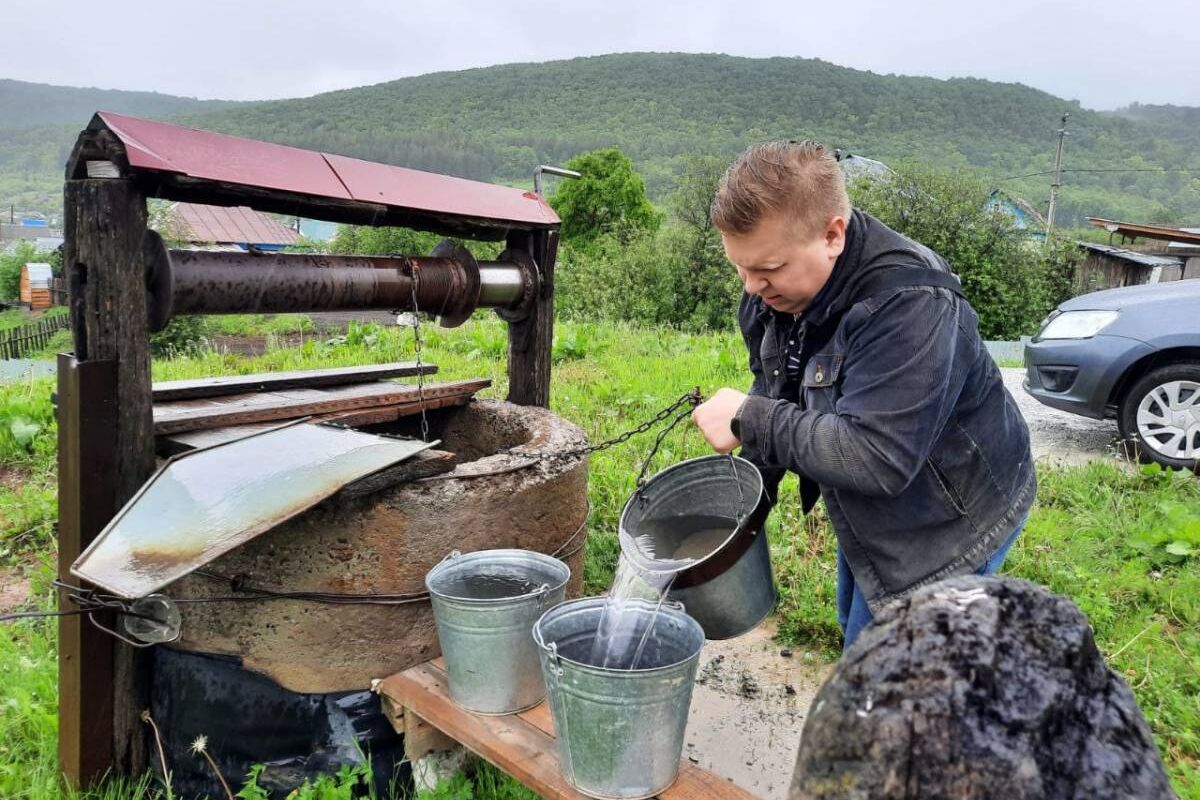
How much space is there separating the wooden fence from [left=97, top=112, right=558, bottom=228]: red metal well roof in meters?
29.5

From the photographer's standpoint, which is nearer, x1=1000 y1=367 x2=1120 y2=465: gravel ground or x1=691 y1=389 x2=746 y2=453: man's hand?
x1=691 y1=389 x2=746 y2=453: man's hand

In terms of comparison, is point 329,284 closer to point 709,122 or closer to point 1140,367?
point 1140,367

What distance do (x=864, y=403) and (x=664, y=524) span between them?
2.86 feet

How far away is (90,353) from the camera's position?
228 centimetres

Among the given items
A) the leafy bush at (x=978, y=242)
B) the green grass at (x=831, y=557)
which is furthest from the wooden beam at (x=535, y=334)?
the leafy bush at (x=978, y=242)

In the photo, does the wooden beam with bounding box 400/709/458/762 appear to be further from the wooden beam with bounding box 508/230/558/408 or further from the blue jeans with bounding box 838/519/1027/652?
the wooden beam with bounding box 508/230/558/408

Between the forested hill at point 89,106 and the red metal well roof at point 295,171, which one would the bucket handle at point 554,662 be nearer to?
the red metal well roof at point 295,171

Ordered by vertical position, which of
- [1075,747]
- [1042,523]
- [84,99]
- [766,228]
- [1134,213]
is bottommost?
[1042,523]

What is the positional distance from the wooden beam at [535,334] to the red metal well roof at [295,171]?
0.47 ft

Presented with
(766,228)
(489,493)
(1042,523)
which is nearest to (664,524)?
(489,493)

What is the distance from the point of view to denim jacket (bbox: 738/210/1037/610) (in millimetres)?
1803

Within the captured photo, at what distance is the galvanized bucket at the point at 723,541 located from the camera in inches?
85.6

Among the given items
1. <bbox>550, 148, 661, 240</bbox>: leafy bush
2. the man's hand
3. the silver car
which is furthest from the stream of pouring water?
<bbox>550, 148, 661, 240</bbox>: leafy bush

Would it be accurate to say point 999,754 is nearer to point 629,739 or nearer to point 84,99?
point 629,739
